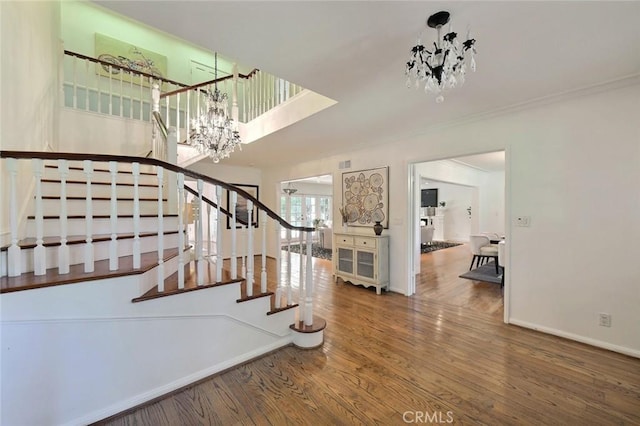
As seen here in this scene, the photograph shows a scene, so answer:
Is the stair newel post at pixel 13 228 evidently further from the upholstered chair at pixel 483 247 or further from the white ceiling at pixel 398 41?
the upholstered chair at pixel 483 247

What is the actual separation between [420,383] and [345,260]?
2680mm

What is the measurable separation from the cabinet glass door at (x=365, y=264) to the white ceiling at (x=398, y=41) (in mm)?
2318

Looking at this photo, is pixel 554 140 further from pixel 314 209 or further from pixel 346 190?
pixel 314 209

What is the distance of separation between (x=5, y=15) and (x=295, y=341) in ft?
10.8

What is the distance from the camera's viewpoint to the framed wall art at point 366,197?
4.30 metres

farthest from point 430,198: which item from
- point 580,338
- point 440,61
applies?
point 440,61

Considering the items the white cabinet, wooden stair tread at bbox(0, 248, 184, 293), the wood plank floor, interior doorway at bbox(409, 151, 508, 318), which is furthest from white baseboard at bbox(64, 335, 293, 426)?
interior doorway at bbox(409, 151, 508, 318)

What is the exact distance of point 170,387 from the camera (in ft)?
6.22

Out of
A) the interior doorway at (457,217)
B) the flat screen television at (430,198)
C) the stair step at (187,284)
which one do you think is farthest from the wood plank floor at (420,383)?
the flat screen television at (430,198)

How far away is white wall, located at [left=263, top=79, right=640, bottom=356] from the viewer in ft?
7.75

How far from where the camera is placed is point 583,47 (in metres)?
1.88

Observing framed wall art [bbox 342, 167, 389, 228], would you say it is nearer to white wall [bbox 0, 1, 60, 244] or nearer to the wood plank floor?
the wood plank floor

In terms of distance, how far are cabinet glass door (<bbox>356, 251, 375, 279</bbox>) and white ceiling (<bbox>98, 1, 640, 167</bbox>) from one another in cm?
232

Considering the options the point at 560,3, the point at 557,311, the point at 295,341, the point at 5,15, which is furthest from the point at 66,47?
the point at 557,311
